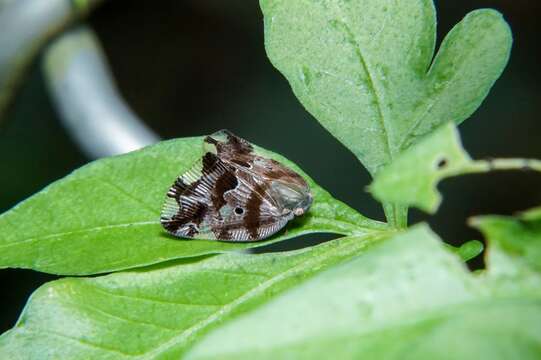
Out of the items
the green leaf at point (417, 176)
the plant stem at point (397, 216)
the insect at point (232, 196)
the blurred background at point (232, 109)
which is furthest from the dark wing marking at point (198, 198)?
the blurred background at point (232, 109)

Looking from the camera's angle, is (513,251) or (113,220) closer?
(513,251)

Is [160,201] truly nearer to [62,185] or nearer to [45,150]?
[62,185]

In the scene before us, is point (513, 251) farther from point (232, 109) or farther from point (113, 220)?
point (232, 109)

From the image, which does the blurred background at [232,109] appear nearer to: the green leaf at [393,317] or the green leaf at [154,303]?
the green leaf at [154,303]

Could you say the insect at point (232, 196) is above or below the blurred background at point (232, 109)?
above

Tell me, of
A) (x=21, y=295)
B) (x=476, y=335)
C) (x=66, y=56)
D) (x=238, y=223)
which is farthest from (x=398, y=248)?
(x=21, y=295)

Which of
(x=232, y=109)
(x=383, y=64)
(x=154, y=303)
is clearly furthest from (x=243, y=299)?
(x=232, y=109)
